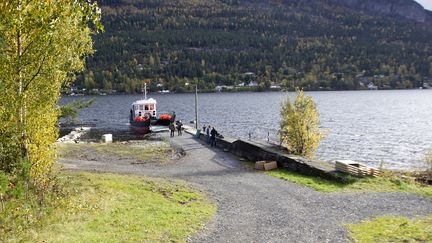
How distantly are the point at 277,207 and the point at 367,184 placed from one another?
734 centimetres

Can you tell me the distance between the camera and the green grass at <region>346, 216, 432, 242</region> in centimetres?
1501

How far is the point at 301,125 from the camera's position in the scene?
34.8m

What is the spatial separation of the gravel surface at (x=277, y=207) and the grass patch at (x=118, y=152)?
24.7 feet

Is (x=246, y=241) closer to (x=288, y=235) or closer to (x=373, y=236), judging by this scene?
(x=288, y=235)

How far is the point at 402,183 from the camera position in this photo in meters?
24.3

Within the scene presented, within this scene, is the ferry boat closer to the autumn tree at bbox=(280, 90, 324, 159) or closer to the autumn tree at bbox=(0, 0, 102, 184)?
the autumn tree at bbox=(280, 90, 324, 159)

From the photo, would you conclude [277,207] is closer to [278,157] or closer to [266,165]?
[266,165]

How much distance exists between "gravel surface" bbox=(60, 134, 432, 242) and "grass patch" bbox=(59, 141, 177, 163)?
7531 millimetres

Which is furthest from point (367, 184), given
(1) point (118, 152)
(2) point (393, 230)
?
(1) point (118, 152)

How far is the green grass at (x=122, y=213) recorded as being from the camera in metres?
14.8

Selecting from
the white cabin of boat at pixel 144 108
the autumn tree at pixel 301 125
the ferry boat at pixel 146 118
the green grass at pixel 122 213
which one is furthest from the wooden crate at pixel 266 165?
the white cabin of boat at pixel 144 108

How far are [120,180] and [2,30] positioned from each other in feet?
45.0

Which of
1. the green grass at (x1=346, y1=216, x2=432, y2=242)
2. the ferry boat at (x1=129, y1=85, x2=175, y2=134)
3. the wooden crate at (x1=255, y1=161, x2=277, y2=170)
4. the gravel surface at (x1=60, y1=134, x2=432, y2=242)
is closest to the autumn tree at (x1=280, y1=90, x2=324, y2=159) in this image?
the wooden crate at (x1=255, y1=161, x2=277, y2=170)

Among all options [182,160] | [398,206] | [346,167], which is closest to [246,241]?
[398,206]
